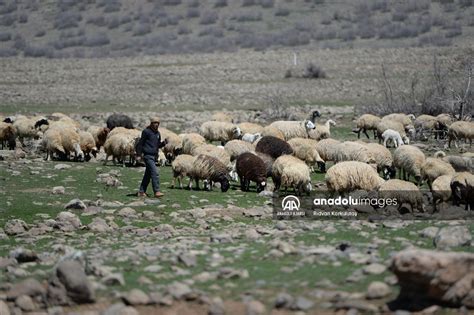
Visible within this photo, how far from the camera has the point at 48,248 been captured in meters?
11.2

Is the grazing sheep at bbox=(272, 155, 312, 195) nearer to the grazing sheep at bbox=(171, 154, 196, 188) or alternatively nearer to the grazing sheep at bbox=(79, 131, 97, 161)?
the grazing sheep at bbox=(171, 154, 196, 188)

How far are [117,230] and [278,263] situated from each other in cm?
403

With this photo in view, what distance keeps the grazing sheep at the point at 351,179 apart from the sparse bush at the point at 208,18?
48486 mm

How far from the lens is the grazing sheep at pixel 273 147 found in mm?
18641

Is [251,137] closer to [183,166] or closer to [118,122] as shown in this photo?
[118,122]

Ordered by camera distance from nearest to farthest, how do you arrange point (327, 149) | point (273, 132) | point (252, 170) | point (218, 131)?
point (252, 170), point (327, 149), point (273, 132), point (218, 131)

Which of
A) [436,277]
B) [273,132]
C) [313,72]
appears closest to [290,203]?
[436,277]

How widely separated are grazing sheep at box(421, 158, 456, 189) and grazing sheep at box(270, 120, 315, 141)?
6.77 m

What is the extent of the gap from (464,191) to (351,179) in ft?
6.65

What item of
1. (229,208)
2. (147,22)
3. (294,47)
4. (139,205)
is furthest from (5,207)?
(147,22)

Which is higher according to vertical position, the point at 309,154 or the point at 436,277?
the point at 309,154

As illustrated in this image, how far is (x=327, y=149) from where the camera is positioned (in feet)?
63.7

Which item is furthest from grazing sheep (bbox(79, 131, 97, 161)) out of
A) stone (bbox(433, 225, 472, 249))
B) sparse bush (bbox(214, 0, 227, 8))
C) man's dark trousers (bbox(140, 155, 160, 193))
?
sparse bush (bbox(214, 0, 227, 8))

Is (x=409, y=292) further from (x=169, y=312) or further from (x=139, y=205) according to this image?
(x=139, y=205)
